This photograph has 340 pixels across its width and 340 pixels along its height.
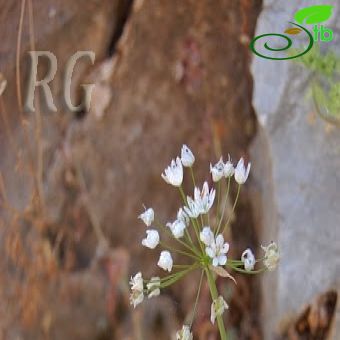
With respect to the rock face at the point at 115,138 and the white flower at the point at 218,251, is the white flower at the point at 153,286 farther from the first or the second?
the rock face at the point at 115,138

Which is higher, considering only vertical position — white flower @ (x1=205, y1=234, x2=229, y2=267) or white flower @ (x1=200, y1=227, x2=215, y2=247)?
white flower @ (x1=200, y1=227, x2=215, y2=247)

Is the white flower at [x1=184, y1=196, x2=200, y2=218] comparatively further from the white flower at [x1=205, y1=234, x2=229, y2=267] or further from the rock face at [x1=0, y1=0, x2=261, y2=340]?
the rock face at [x1=0, y1=0, x2=261, y2=340]

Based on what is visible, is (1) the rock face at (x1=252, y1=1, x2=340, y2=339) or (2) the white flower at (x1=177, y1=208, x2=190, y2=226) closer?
(2) the white flower at (x1=177, y1=208, x2=190, y2=226)

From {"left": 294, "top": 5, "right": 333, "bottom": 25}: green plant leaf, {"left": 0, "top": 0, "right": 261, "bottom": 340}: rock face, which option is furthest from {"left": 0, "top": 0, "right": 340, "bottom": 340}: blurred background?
{"left": 294, "top": 5, "right": 333, "bottom": 25}: green plant leaf

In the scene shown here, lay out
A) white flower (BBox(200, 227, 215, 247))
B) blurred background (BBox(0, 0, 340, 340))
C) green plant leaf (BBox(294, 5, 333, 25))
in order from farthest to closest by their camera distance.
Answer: blurred background (BBox(0, 0, 340, 340)) < green plant leaf (BBox(294, 5, 333, 25)) < white flower (BBox(200, 227, 215, 247))

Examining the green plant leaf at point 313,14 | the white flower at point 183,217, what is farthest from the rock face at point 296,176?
the white flower at point 183,217

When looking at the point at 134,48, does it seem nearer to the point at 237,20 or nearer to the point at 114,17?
the point at 114,17
